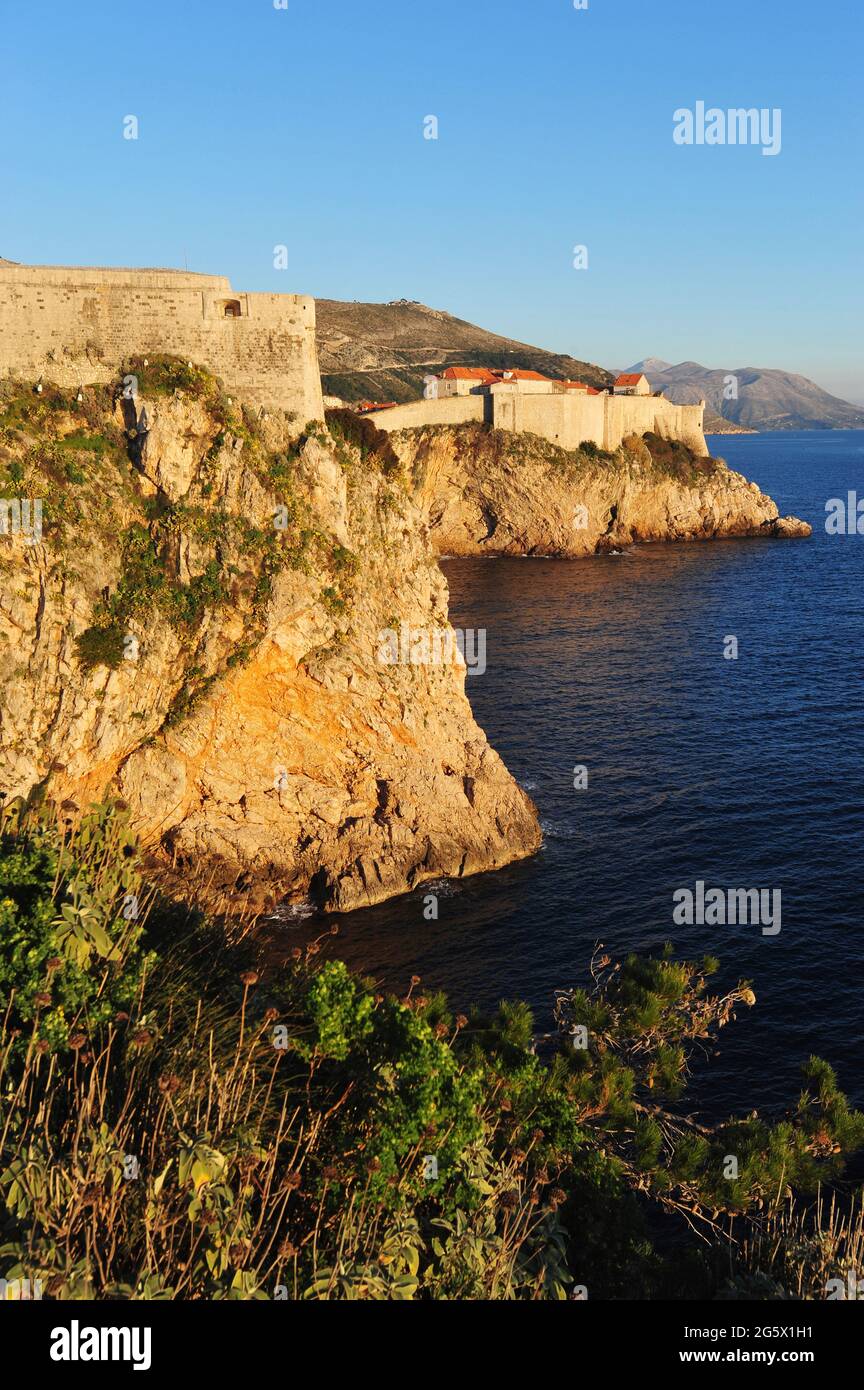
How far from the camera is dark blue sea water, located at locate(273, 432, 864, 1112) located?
35.1 metres

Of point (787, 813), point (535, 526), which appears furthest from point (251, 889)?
point (535, 526)

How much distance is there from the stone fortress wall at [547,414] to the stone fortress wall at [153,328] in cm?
7267

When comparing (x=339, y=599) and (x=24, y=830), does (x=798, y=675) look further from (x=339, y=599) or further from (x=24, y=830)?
(x=24, y=830)

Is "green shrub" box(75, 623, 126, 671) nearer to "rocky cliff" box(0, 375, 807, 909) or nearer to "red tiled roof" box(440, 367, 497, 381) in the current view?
"rocky cliff" box(0, 375, 807, 909)

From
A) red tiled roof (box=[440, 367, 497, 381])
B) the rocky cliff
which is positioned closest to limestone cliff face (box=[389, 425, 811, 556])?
red tiled roof (box=[440, 367, 497, 381])

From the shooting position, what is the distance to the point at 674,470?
130375 millimetres

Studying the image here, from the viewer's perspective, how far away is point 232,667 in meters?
40.4

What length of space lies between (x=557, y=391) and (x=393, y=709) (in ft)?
314

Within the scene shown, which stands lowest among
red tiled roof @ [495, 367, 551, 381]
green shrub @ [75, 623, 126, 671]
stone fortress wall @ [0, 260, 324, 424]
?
green shrub @ [75, 623, 126, 671]

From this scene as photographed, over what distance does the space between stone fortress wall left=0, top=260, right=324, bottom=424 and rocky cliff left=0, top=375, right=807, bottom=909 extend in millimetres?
1368

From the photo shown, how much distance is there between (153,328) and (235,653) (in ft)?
54.4

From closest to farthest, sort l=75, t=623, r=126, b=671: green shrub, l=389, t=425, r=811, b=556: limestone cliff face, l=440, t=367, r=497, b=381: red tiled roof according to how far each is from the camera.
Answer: l=75, t=623, r=126, b=671: green shrub, l=389, t=425, r=811, b=556: limestone cliff face, l=440, t=367, r=497, b=381: red tiled roof

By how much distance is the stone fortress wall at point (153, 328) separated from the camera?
4194 cm
